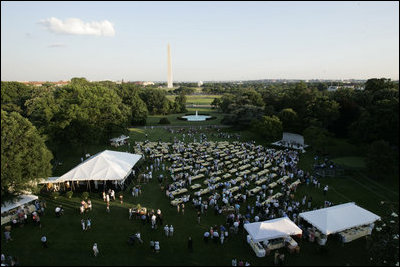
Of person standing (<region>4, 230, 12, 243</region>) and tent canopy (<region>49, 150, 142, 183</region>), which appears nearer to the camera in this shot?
person standing (<region>4, 230, 12, 243</region>)

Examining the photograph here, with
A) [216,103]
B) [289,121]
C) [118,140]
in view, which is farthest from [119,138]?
[216,103]

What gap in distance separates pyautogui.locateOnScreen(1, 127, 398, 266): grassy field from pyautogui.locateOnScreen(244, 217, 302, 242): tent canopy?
1.01m

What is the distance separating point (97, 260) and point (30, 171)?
8384 millimetres

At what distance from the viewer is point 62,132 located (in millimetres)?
28297

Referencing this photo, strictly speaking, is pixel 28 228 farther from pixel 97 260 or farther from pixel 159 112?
pixel 159 112

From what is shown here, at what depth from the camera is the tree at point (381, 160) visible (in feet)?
69.4

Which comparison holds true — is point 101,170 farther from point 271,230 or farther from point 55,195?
point 271,230

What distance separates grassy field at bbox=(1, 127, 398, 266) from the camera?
12.6 m

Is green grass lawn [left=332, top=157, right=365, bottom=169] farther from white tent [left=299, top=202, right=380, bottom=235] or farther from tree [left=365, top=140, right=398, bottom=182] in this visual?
white tent [left=299, top=202, right=380, bottom=235]

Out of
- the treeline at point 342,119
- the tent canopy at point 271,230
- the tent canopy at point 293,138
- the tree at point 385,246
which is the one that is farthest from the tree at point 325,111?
the tent canopy at point 271,230

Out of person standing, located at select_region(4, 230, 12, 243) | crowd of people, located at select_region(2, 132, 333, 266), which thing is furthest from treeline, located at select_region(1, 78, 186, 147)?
person standing, located at select_region(4, 230, 12, 243)

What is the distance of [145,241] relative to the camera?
14102mm

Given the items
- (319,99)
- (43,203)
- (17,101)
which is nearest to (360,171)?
(319,99)

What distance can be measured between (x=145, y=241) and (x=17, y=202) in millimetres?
9286
